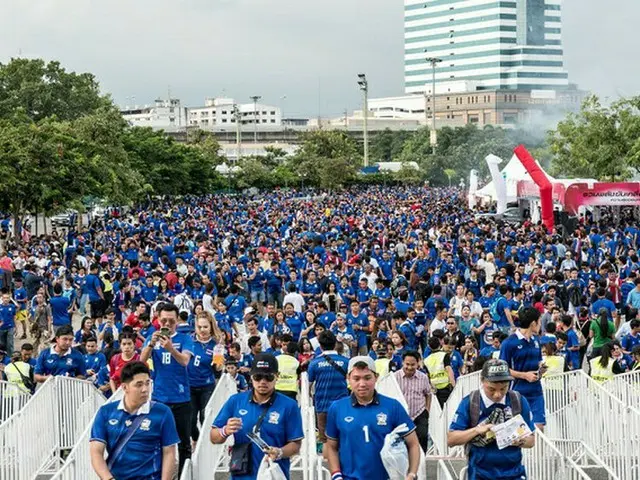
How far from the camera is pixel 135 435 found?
263 inches

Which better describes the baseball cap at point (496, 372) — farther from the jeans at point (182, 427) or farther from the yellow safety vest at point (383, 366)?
the yellow safety vest at point (383, 366)

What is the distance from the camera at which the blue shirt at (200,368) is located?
1096 cm

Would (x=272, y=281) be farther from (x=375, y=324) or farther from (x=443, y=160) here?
(x=443, y=160)

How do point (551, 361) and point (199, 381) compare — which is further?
point (551, 361)

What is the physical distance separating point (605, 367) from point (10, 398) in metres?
6.19

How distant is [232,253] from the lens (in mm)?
29359

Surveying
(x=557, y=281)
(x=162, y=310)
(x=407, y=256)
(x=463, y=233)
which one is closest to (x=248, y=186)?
(x=463, y=233)

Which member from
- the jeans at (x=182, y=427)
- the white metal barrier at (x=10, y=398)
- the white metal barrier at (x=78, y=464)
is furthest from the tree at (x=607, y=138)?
the white metal barrier at (x=78, y=464)

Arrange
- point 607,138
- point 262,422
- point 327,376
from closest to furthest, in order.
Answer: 1. point 262,422
2. point 327,376
3. point 607,138

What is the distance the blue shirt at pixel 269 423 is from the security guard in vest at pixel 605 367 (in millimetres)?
6351

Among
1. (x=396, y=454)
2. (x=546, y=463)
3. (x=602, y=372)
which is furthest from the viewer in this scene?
(x=602, y=372)

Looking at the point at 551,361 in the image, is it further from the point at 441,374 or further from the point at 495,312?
the point at 495,312

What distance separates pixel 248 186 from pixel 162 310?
8964 centimetres

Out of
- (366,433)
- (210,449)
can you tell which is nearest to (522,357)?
(210,449)
